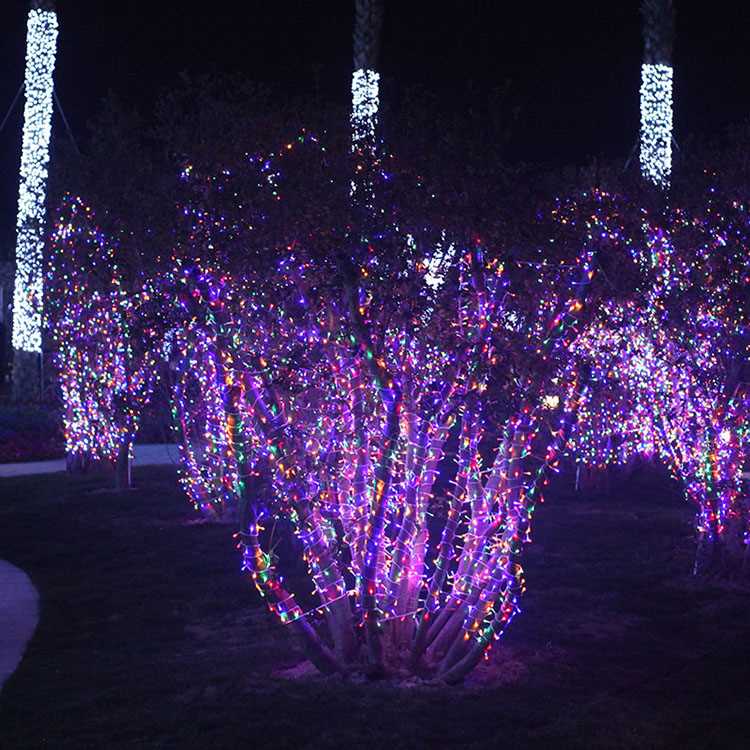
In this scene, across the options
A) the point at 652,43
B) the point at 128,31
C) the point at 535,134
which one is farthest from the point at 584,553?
the point at 128,31

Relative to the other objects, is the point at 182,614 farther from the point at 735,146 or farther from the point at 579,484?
the point at 579,484

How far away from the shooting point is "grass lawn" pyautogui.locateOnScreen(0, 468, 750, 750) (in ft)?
21.1

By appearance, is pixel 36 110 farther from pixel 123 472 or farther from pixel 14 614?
pixel 14 614

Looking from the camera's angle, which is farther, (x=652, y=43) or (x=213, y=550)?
(x=652, y=43)

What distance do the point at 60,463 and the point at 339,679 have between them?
15221mm

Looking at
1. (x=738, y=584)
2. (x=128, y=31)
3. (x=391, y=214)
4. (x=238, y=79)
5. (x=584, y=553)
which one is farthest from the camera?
(x=128, y=31)

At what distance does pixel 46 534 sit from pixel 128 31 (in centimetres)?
1781

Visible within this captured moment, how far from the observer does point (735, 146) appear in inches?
415

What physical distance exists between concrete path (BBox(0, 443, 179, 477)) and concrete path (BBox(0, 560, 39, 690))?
7418mm

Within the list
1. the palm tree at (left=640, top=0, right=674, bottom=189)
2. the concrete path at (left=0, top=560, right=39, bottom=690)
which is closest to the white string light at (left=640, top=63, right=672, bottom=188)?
the palm tree at (left=640, top=0, right=674, bottom=189)

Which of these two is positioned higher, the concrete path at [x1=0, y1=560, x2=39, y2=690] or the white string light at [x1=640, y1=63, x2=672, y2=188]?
the white string light at [x1=640, y1=63, x2=672, y2=188]

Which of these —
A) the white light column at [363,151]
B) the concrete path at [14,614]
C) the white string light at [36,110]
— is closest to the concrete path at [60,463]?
the white string light at [36,110]

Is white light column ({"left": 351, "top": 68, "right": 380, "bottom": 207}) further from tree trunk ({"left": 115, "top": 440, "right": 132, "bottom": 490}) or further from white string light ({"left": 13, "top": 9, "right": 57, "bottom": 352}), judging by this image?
white string light ({"left": 13, "top": 9, "right": 57, "bottom": 352})

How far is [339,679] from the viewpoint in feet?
23.7
